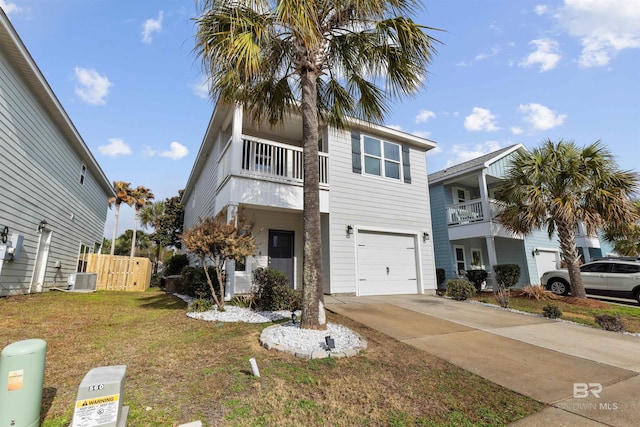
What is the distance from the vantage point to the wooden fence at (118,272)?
1460 cm

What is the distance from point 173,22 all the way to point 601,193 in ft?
49.7

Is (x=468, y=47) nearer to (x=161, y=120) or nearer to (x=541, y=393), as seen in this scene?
(x=541, y=393)

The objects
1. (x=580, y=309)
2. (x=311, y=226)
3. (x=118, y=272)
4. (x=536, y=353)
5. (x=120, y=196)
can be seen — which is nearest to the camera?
(x=536, y=353)

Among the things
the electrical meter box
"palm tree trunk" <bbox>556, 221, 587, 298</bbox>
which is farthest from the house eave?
"palm tree trunk" <bbox>556, 221, 587, 298</bbox>

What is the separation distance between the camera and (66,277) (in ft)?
42.1

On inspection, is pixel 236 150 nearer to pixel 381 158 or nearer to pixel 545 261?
pixel 381 158

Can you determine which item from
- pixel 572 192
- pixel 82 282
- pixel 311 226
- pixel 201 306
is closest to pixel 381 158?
pixel 311 226

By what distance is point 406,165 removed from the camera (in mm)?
12625

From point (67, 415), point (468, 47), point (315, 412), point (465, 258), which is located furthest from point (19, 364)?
point (465, 258)

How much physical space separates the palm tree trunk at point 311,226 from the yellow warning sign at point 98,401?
3275 millimetres

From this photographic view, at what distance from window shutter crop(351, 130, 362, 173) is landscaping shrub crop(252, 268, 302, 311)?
565 centimetres

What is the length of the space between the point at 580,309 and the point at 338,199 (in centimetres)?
897

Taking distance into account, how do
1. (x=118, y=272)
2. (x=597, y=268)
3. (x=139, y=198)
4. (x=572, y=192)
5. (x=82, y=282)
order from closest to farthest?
(x=572, y=192)
(x=82, y=282)
(x=597, y=268)
(x=118, y=272)
(x=139, y=198)

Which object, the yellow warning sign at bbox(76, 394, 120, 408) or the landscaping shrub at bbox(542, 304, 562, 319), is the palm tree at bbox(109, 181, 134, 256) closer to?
the yellow warning sign at bbox(76, 394, 120, 408)
